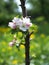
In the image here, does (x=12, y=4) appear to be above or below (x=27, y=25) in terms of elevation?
above

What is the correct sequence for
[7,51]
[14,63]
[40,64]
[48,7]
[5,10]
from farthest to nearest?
[48,7]
[5,10]
[7,51]
[14,63]
[40,64]

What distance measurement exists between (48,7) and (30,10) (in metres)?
0.80

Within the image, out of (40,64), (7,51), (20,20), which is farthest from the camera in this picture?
(7,51)

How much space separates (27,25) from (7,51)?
247 cm

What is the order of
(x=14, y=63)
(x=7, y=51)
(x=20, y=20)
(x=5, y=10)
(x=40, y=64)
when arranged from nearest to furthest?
(x=20, y=20)
(x=40, y=64)
(x=14, y=63)
(x=7, y=51)
(x=5, y=10)

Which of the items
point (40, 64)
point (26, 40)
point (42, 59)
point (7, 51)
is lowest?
point (26, 40)

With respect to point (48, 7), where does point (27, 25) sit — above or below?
below

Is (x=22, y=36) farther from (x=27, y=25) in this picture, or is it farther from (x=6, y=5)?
(x=6, y=5)

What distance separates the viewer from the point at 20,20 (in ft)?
7.84

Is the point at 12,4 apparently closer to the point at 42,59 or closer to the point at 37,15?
the point at 37,15

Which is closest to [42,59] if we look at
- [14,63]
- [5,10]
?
[14,63]

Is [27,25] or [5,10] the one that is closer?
[27,25]

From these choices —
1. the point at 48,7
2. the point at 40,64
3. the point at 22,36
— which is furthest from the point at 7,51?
the point at 48,7

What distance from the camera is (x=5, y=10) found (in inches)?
476
